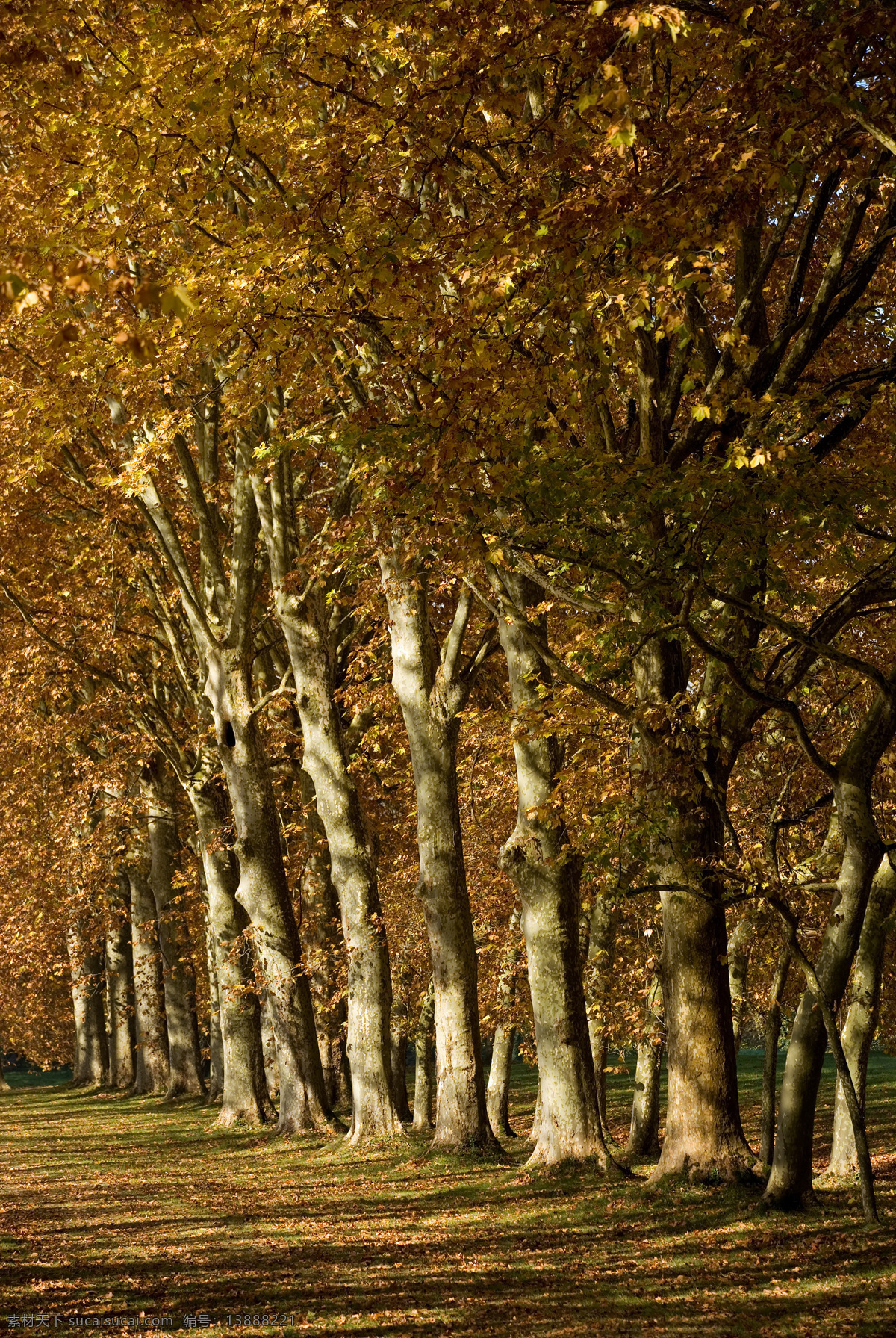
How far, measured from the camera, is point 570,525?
32.2 feet

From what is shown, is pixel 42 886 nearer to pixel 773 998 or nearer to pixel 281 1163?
pixel 281 1163

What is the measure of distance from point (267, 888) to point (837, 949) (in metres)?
11.4

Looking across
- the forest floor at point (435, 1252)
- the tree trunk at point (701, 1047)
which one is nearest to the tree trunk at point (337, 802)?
the forest floor at point (435, 1252)

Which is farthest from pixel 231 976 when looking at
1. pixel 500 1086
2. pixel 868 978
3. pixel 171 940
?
pixel 868 978

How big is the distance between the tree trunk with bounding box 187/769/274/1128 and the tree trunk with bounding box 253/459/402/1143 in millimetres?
2801

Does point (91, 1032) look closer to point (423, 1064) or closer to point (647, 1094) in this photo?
point (423, 1064)

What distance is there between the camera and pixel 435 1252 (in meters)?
10.5

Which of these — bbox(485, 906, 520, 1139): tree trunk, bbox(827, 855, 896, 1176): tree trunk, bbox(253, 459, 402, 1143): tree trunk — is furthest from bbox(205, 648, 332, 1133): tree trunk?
bbox(827, 855, 896, 1176): tree trunk

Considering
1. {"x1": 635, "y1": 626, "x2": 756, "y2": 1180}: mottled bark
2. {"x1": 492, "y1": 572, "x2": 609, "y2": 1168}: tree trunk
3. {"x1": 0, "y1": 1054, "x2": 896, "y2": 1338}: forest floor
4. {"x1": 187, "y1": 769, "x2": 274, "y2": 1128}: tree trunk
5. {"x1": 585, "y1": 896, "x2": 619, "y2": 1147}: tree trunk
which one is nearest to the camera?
{"x1": 0, "y1": 1054, "x2": 896, "y2": 1338}: forest floor

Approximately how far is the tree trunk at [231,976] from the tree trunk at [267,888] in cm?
66

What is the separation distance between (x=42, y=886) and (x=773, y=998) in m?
23.9

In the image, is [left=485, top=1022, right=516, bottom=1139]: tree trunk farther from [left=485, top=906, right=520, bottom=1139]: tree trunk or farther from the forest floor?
the forest floor

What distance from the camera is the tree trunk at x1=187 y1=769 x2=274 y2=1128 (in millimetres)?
21844

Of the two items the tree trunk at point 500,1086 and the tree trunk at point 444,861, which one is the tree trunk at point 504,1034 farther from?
the tree trunk at point 444,861
